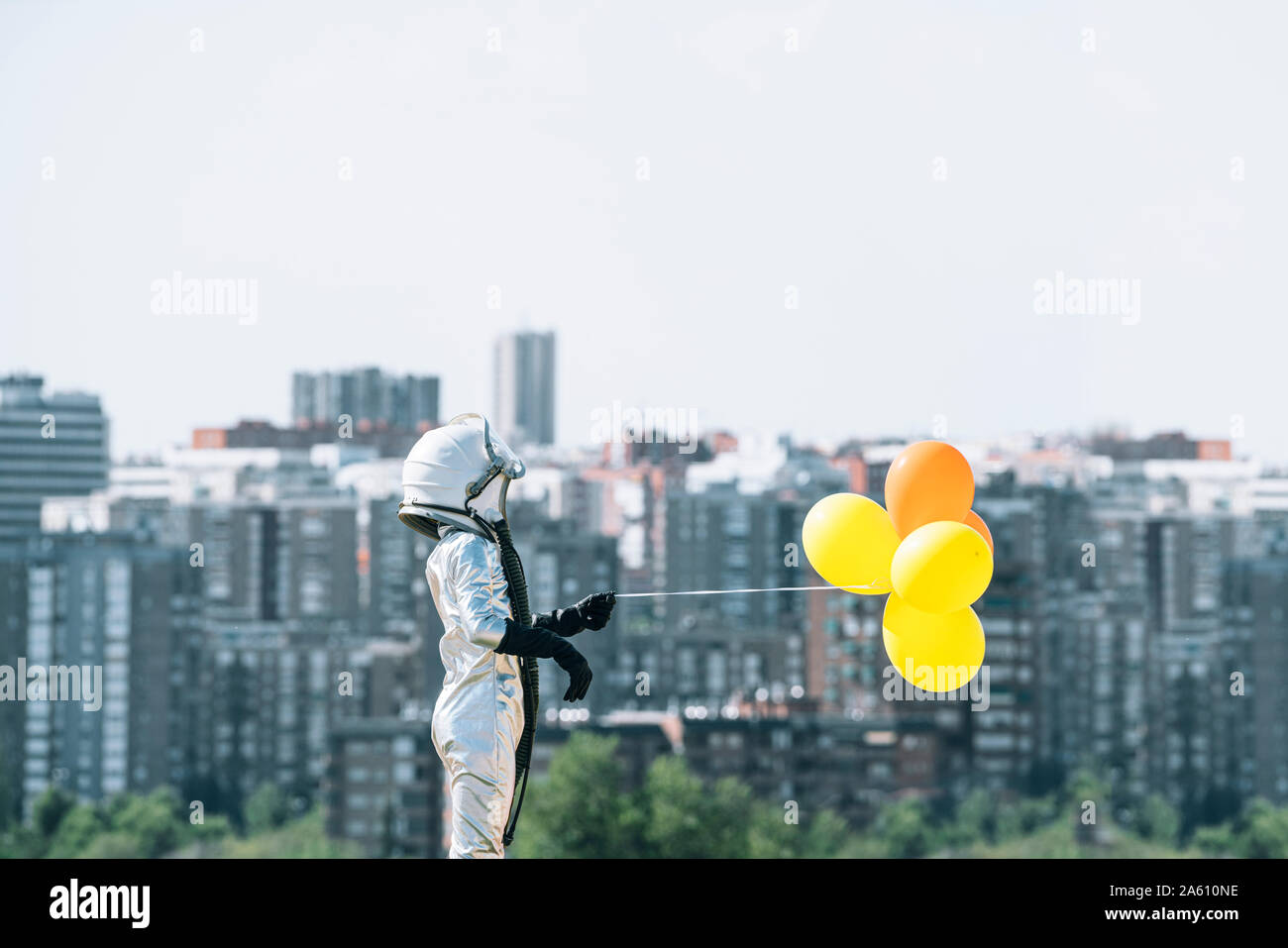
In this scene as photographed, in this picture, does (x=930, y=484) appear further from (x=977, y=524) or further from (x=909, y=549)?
(x=909, y=549)

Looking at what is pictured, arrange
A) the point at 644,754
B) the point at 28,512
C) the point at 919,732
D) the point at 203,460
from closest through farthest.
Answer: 1. the point at 644,754
2. the point at 919,732
3. the point at 28,512
4. the point at 203,460

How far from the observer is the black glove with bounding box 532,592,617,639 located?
7105 millimetres

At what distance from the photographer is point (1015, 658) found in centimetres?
6212

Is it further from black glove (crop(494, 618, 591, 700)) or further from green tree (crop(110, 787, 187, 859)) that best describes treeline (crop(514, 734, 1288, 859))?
black glove (crop(494, 618, 591, 700))

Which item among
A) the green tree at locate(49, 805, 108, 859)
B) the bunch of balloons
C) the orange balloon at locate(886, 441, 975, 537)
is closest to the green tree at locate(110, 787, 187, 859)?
the green tree at locate(49, 805, 108, 859)

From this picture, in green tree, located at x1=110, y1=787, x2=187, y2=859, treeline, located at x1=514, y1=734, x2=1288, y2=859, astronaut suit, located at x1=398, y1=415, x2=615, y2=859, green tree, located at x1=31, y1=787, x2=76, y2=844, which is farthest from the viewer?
green tree, located at x1=31, y1=787, x2=76, y2=844

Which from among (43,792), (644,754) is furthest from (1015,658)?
(43,792)

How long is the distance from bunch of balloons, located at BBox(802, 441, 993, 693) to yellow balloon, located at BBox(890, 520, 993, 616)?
1 cm

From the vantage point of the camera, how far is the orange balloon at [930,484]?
809cm

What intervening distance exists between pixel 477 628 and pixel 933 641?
204 cm

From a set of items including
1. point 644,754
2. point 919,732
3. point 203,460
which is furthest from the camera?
point 203,460
